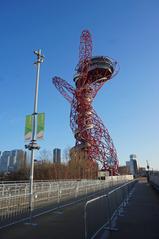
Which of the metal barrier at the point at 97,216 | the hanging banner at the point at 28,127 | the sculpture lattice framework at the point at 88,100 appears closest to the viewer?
the metal barrier at the point at 97,216

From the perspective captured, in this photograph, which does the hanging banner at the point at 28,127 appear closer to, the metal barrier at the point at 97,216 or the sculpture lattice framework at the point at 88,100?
the metal barrier at the point at 97,216

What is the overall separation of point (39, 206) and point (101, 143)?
50.5 m

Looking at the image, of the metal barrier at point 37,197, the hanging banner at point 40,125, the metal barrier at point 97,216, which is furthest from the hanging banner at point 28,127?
the metal barrier at point 97,216

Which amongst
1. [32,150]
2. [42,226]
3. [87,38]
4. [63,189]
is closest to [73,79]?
[87,38]

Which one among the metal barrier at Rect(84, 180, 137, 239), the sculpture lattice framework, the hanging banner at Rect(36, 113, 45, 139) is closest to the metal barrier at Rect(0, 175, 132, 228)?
the metal barrier at Rect(84, 180, 137, 239)

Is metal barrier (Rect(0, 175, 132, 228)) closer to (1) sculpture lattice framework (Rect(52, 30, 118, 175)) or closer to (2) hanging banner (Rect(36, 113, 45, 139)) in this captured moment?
(2) hanging banner (Rect(36, 113, 45, 139))

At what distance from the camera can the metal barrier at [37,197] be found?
398 inches

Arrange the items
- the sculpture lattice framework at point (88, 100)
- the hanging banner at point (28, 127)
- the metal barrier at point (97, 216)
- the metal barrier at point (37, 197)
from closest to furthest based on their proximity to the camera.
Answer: the metal barrier at point (97, 216) < the metal barrier at point (37, 197) < the hanging banner at point (28, 127) < the sculpture lattice framework at point (88, 100)

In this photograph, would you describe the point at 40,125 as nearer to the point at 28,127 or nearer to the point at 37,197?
the point at 28,127

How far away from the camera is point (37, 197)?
13.7 m

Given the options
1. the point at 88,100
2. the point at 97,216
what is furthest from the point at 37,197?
the point at 88,100

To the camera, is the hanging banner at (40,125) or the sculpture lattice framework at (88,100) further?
the sculpture lattice framework at (88,100)

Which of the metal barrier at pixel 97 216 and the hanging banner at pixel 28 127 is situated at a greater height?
the hanging banner at pixel 28 127

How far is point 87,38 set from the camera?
6341 cm
